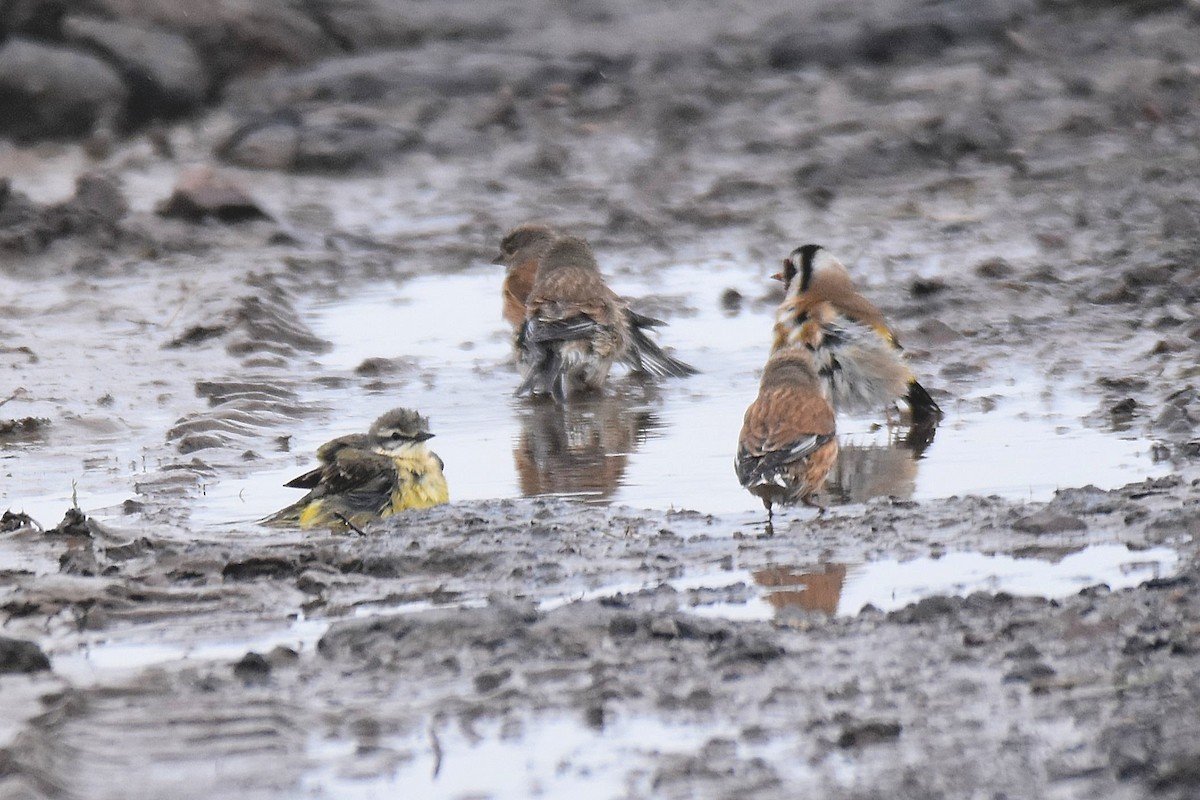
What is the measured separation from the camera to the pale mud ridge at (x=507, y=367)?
412cm

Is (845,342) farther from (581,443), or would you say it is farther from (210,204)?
(210,204)

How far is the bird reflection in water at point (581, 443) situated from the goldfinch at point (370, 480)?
1.34 feet

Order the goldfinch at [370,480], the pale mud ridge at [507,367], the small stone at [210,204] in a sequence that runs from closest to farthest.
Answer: the pale mud ridge at [507,367] < the goldfinch at [370,480] < the small stone at [210,204]

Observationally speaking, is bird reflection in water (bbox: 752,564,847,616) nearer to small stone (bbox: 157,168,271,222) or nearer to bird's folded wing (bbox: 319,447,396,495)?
bird's folded wing (bbox: 319,447,396,495)

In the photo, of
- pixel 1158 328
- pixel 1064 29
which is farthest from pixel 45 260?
pixel 1064 29

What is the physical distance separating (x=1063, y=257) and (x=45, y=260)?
7.12m

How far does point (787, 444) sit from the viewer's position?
275 inches

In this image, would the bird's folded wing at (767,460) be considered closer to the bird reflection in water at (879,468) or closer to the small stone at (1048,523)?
the bird reflection in water at (879,468)

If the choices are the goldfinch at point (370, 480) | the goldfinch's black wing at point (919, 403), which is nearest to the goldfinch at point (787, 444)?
the goldfinch's black wing at point (919, 403)

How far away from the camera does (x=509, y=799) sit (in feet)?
12.6

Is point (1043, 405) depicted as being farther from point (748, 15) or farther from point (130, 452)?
point (748, 15)

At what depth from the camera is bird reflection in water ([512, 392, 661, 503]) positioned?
732 cm

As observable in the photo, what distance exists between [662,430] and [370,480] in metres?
2.01

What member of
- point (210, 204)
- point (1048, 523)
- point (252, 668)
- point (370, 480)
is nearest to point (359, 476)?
point (370, 480)
